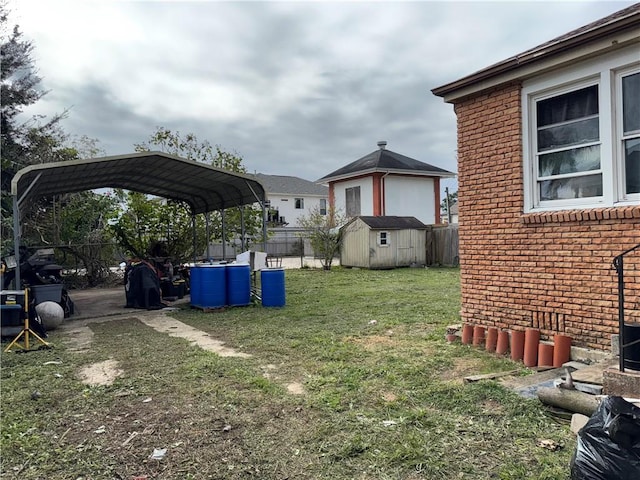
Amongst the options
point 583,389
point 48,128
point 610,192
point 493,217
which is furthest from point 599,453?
point 48,128

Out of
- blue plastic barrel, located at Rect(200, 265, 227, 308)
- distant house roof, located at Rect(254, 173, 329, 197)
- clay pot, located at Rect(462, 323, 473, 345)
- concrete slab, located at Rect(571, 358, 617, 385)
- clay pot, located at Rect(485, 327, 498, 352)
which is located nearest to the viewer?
concrete slab, located at Rect(571, 358, 617, 385)

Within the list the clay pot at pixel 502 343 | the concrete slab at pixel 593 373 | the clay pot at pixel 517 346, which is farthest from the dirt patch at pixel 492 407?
the clay pot at pixel 502 343

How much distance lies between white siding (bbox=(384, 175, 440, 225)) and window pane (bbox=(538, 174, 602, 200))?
2025 centimetres

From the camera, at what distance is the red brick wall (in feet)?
15.1

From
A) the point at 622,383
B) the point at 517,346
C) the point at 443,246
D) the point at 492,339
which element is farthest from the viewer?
the point at 443,246

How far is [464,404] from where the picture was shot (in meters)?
3.89

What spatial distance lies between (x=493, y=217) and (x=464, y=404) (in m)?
2.75

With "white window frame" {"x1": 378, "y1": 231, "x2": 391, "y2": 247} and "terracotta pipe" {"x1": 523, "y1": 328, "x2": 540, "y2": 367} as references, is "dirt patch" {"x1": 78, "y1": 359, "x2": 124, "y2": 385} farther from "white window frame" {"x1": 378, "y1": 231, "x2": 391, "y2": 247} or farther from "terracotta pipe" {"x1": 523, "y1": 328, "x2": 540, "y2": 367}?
"white window frame" {"x1": 378, "y1": 231, "x2": 391, "y2": 247}

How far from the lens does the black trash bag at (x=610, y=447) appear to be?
7.57ft

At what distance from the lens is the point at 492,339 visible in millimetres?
5703

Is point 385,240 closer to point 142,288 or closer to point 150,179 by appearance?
point 150,179

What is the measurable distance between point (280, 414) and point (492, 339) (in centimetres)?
316

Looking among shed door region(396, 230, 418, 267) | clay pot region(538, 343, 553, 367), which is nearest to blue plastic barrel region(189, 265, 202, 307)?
clay pot region(538, 343, 553, 367)

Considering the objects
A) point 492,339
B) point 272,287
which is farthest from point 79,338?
point 492,339
